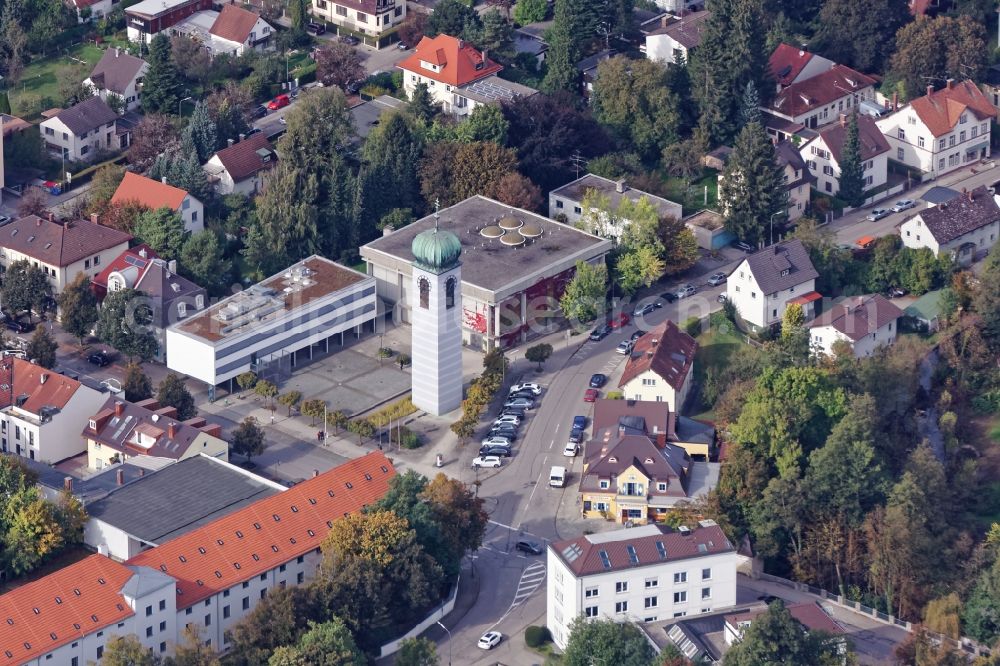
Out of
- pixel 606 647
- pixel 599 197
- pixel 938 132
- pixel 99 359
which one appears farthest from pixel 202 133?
pixel 606 647

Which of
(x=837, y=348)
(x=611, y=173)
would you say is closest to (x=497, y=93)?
(x=611, y=173)

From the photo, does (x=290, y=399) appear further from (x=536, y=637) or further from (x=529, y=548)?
(x=536, y=637)

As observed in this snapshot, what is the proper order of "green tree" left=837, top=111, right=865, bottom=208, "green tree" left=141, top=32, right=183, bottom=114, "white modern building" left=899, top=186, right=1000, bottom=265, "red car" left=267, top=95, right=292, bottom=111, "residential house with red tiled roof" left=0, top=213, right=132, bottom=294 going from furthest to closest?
"red car" left=267, top=95, right=292, bottom=111, "green tree" left=141, top=32, right=183, bottom=114, "green tree" left=837, top=111, right=865, bottom=208, "white modern building" left=899, top=186, right=1000, bottom=265, "residential house with red tiled roof" left=0, top=213, right=132, bottom=294

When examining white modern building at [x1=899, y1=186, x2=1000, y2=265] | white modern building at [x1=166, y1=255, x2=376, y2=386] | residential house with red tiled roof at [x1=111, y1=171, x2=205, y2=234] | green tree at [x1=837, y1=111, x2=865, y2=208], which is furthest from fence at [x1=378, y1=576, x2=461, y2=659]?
green tree at [x1=837, y1=111, x2=865, y2=208]

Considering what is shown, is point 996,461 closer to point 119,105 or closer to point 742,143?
point 742,143

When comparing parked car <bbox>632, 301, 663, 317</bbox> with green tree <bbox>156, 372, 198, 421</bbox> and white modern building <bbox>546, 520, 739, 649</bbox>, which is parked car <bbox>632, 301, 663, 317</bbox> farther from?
white modern building <bbox>546, 520, 739, 649</bbox>
